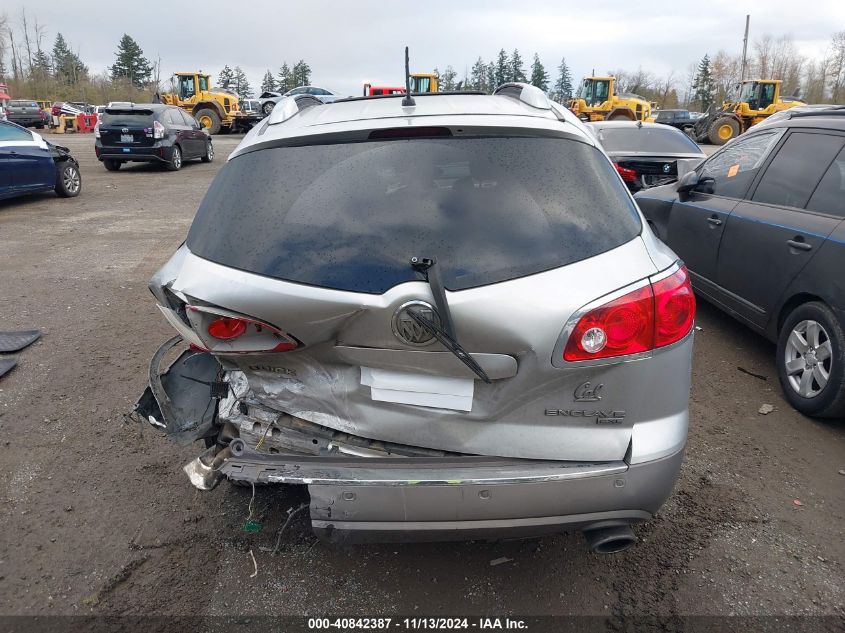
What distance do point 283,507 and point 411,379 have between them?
1307mm

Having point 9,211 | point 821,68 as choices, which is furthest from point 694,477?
point 821,68

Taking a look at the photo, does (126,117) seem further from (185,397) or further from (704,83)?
(704,83)

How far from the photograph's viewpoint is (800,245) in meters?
Answer: 3.93

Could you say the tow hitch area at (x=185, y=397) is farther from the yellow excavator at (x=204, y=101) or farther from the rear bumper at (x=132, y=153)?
the yellow excavator at (x=204, y=101)

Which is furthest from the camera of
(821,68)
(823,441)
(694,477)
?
(821,68)

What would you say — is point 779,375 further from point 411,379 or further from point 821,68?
point 821,68

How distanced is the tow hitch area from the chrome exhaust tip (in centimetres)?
152

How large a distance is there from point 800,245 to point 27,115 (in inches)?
1743

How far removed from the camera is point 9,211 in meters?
10.9

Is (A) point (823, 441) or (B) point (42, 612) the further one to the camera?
(A) point (823, 441)

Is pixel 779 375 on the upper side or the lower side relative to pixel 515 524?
lower

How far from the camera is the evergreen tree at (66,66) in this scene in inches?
3283

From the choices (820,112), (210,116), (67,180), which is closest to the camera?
(820,112)

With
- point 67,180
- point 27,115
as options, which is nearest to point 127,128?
point 67,180
